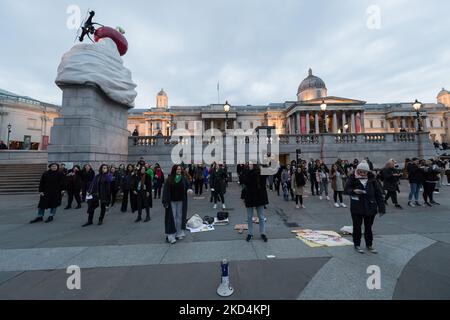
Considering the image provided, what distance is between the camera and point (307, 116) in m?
55.2

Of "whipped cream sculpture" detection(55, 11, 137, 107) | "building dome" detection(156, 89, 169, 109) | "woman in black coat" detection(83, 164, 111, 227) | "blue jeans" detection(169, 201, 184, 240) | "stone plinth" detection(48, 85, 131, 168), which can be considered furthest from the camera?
"building dome" detection(156, 89, 169, 109)

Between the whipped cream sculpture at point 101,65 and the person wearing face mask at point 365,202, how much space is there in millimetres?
14888

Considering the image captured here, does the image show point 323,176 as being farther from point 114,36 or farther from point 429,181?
point 114,36

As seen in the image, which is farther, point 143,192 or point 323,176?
point 323,176

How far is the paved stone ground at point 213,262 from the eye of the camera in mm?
2963

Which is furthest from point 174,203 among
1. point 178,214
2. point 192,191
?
point 192,191

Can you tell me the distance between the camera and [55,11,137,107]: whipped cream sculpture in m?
12.4

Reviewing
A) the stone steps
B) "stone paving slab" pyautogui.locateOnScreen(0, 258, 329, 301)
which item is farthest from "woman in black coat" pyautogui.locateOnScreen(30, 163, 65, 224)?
the stone steps

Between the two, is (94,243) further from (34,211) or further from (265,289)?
(34,211)

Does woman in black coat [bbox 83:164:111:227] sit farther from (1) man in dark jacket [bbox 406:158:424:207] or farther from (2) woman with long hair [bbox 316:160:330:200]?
(1) man in dark jacket [bbox 406:158:424:207]

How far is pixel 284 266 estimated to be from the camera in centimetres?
368

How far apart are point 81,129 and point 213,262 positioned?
1253 cm
